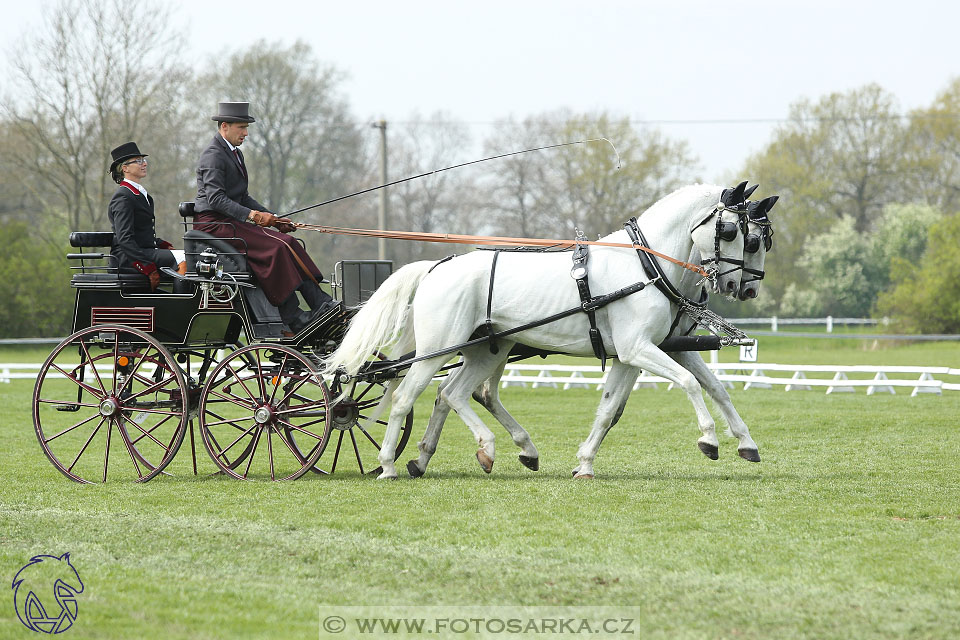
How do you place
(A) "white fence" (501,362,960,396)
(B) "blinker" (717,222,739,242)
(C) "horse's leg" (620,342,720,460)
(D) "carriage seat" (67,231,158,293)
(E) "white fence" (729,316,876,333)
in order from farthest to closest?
(E) "white fence" (729,316,876,333) < (A) "white fence" (501,362,960,396) < (D) "carriage seat" (67,231,158,293) < (B) "blinker" (717,222,739,242) < (C) "horse's leg" (620,342,720,460)

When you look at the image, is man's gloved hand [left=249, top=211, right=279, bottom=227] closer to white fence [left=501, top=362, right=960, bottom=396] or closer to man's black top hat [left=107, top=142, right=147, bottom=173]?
man's black top hat [left=107, top=142, right=147, bottom=173]

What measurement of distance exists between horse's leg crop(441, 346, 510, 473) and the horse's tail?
1.86ft

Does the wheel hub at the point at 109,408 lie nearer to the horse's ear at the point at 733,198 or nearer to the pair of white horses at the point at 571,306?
the pair of white horses at the point at 571,306

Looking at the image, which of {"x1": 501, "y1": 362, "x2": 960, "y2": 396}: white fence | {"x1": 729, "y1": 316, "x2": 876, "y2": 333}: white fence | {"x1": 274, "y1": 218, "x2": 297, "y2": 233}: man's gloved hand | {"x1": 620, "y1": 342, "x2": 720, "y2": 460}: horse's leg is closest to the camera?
{"x1": 620, "y1": 342, "x2": 720, "y2": 460}: horse's leg

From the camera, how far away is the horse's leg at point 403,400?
327 inches

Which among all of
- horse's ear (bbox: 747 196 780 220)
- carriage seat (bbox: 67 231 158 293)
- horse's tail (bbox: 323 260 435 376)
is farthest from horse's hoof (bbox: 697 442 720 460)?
carriage seat (bbox: 67 231 158 293)

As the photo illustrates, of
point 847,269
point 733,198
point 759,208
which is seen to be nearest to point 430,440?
point 733,198

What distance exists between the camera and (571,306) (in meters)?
8.02

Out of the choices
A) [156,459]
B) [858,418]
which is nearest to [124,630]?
[156,459]

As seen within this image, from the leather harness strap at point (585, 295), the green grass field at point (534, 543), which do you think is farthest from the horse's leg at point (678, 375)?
the green grass field at point (534, 543)

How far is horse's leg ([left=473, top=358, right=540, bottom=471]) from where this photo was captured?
339 inches

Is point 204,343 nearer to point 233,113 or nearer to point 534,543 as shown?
point 233,113

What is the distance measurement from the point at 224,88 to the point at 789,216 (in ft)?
84.8

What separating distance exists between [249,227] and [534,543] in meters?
3.80
